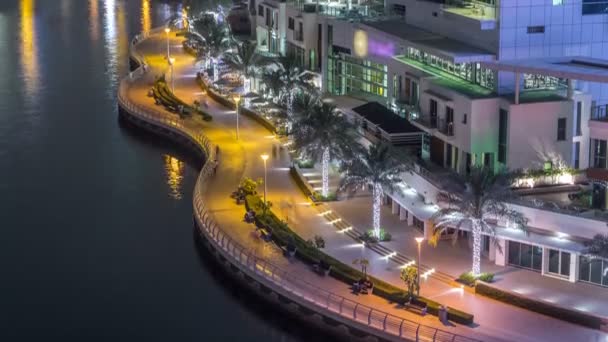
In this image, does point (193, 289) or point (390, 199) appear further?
point (390, 199)

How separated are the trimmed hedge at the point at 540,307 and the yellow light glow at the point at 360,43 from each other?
3452 cm

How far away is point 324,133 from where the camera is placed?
68875mm

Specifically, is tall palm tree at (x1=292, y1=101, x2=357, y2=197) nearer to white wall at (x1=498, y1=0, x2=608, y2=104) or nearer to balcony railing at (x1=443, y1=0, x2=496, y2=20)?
white wall at (x1=498, y1=0, x2=608, y2=104)

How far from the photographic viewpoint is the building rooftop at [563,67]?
61.8 metres

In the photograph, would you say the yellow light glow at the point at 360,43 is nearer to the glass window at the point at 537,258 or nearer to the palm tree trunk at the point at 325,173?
the palm tree trunk at the point at 325,173

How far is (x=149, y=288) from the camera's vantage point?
6266cm

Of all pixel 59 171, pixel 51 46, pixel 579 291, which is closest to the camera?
pixel 579 291

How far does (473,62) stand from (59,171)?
32422 mm

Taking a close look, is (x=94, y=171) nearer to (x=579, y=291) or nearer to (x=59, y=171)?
(x=59, y=171)

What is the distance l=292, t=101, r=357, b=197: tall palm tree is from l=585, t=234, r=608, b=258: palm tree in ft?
61.3

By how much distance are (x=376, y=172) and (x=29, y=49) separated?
3248 inches

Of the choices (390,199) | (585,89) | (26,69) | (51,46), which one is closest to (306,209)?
(390,199)

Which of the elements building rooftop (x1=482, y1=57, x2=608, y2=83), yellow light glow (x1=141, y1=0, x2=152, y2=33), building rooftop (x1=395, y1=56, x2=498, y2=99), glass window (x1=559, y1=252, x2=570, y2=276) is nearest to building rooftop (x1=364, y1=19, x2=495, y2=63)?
building rooftop (x1=395, y1=56, x2=498, y2=99)

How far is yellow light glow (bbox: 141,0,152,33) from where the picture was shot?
153925 millimetres
